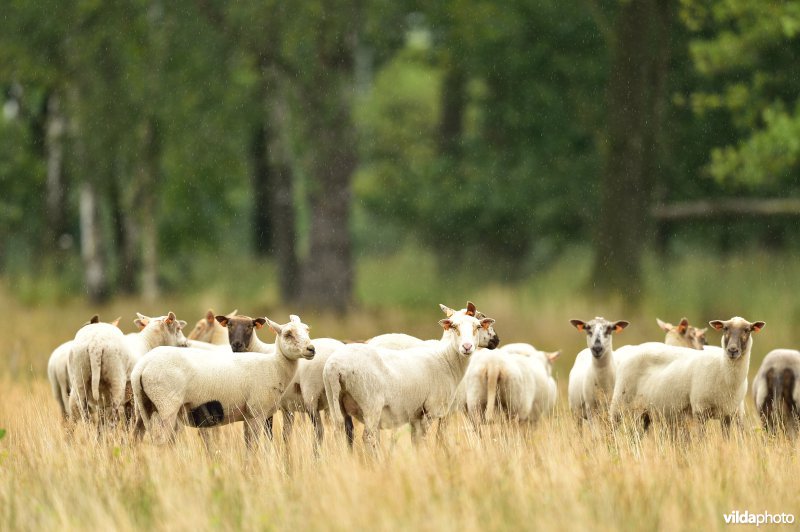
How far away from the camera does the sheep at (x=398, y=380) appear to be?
10.7m

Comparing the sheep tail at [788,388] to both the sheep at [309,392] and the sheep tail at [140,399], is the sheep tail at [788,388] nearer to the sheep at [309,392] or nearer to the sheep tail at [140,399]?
the sheep at [309,392]

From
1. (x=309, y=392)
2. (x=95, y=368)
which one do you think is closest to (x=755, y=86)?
(x=309, y=392)

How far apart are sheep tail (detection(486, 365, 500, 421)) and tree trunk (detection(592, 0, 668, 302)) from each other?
1076 centimetres

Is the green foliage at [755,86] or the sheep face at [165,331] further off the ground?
the green foliage at [755,86]

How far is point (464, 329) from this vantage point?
36.7ft

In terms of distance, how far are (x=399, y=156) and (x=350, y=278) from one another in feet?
39.7

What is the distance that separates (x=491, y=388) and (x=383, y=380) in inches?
76.9

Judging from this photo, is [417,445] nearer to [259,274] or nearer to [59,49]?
[59,49]

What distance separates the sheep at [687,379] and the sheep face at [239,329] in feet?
11.8

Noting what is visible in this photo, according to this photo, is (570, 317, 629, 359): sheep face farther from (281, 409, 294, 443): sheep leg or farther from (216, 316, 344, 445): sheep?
(281, 409, 294, 443): sheep leg

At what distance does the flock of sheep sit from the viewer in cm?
1084

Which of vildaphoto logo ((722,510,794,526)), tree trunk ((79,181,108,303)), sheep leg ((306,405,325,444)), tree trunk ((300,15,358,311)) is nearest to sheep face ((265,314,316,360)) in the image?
sheep leg ((306,405,325,444))

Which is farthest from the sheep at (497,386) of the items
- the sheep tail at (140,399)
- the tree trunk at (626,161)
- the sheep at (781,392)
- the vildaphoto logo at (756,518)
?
the tree trunk at (626,161)

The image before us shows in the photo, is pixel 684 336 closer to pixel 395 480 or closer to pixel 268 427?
pixel 268 427
